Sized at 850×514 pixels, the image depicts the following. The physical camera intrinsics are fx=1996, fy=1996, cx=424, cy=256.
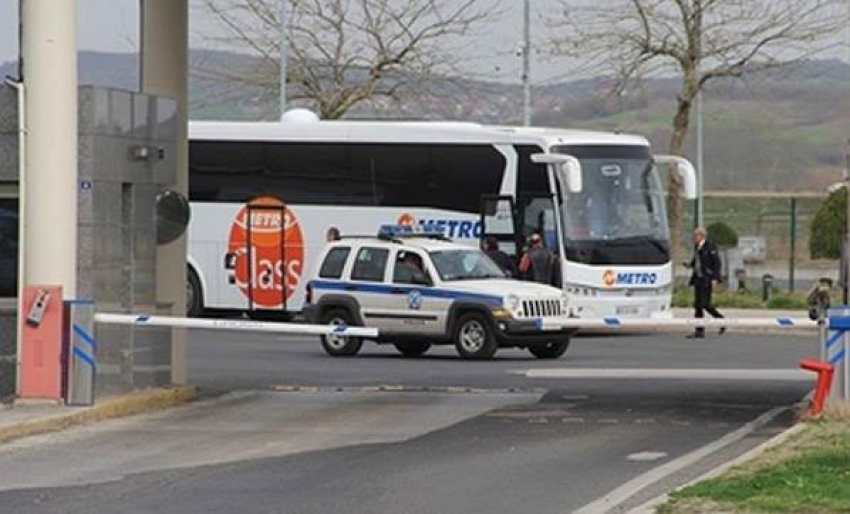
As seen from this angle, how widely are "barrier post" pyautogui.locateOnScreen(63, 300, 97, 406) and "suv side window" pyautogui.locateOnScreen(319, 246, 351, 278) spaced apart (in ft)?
34.0

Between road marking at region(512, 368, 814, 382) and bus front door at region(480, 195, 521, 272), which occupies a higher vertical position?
bus front door at region(480, 195, 521, 272)

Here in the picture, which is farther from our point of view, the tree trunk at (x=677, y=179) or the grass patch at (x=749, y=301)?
the tree trunk at (x=677, y=179)

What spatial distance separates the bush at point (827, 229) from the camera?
51.3m

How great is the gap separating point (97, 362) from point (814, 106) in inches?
3336

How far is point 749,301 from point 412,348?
14227mm

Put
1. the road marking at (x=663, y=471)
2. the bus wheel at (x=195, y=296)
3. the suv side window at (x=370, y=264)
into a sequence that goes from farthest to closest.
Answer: the bus wheel at (x=195, y=296), the suv side window at (x=370, y=264), the road marking at (x=663, y=471)

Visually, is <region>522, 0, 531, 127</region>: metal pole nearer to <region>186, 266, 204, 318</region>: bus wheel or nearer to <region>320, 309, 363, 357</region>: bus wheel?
<region>186, 266, 204, 318</region>: bus wheel

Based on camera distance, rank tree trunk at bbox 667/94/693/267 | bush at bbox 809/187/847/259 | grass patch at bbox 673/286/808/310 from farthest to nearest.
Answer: bush at bbox 809/187/847/259 < tree trunk at bbox 667/94/693/267 < grass patch at bbox 673/286/808/310

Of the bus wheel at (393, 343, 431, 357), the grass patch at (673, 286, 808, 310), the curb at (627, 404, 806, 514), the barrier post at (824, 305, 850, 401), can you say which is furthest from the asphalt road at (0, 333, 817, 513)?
the grass patch at (673, 286, 808, 310)

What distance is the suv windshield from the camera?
91.8ft

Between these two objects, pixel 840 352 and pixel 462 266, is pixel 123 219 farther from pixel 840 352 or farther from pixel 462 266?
pixel 462 266

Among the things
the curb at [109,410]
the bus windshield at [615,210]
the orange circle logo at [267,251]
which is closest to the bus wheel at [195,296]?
the orange circle logo at [267,251]

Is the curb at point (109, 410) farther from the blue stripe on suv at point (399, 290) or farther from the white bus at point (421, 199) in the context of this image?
the white bus at point (421, 199)

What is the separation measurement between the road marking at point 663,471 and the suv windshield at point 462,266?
946cm
